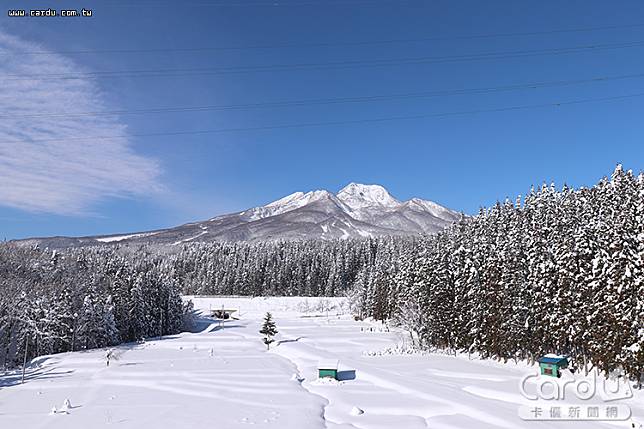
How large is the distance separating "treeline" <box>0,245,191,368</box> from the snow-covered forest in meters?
0.18

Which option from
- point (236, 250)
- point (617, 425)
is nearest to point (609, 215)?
point (617, 425)

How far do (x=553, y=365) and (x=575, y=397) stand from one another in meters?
4.52

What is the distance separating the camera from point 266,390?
1184 inches

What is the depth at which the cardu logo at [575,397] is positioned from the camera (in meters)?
22.9

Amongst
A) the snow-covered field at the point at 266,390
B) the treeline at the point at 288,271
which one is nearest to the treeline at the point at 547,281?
the snow-covered field at the point at 266,390

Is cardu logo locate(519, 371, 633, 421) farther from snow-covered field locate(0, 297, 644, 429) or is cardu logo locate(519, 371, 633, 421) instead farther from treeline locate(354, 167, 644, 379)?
treeline locate(354, 167, 644, 379)

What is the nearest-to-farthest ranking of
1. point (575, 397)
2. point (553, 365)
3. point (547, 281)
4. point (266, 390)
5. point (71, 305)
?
point (575, 397) → point (266, 390) → point (553, 365) → point (547, 281) → point (71, 305)

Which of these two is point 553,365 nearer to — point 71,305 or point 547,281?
point 547,281

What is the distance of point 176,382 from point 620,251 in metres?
31.3

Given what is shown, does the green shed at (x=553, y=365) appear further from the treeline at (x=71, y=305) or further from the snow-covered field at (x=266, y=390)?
the treeline at (x=71, y=305)

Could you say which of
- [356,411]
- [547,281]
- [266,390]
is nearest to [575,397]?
[547,281]

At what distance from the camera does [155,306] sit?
77.9m

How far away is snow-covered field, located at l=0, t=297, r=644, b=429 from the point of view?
71.9ft

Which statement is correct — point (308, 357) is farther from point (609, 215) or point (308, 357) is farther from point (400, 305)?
point (609, 215)
